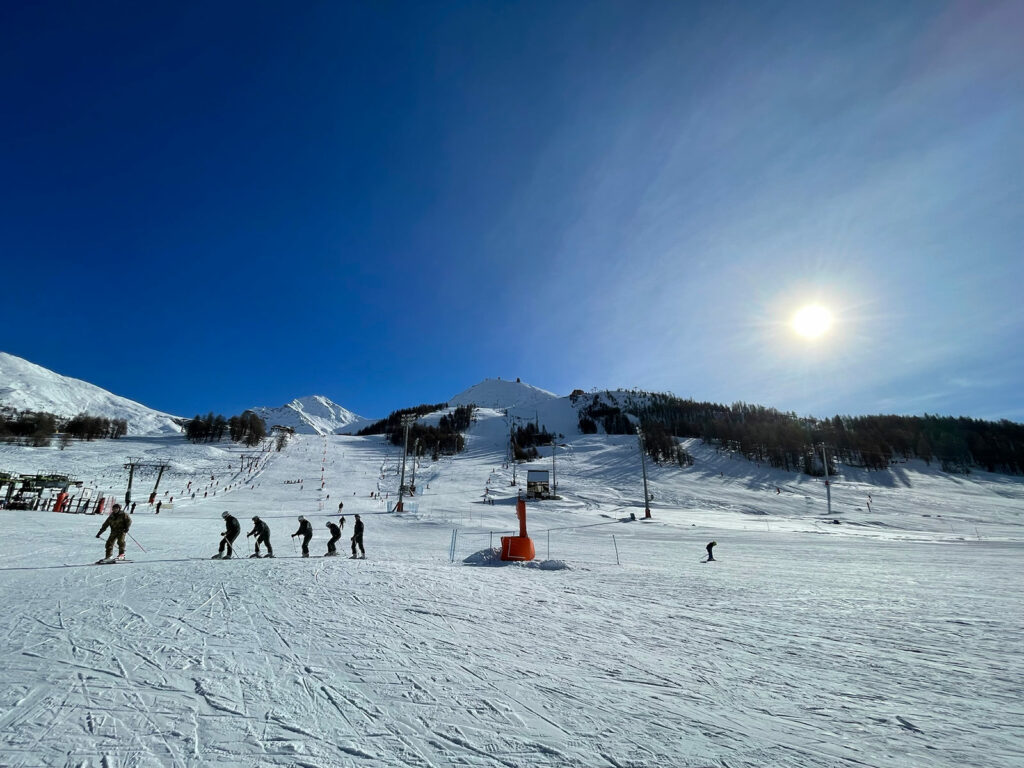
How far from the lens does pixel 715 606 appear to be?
31.7 ft

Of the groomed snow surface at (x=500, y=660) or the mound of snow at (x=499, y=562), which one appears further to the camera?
the mound of snow at (x=499, y=562)

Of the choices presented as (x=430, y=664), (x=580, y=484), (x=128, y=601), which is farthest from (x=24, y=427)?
(x=430, y=664)

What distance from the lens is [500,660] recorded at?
5.91 metres

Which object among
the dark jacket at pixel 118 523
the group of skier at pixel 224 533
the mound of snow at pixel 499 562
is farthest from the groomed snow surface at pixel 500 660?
the dark jacket at pixel 118 523

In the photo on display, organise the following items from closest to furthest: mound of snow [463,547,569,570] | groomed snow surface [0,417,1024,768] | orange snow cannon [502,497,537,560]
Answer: groomed snow surface [0,417,1024,768] < mound of snow [463,547,569,570] < orange snow cannon [502,497,537,560]

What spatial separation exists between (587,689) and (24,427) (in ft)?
404

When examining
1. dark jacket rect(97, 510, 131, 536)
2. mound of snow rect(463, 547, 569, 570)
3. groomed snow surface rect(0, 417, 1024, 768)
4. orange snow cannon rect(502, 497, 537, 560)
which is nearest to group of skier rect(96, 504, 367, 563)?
dark jacket rect(97, 510, 131, 536)

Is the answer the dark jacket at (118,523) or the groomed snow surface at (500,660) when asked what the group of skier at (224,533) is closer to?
the dark jacket at (118,523)

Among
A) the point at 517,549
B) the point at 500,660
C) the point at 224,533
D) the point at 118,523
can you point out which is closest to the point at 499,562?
the point at 517,549

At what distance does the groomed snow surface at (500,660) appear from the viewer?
12.4 ft

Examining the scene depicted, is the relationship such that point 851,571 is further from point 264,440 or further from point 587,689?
point 264,440

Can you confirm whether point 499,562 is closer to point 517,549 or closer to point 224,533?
point 517,549

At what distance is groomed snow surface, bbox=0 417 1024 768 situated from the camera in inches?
149

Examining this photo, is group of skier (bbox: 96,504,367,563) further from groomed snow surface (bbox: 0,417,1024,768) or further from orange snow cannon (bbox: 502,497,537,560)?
orange snow cannon (bbox: 502,497,537,560)
